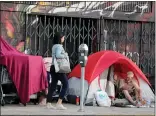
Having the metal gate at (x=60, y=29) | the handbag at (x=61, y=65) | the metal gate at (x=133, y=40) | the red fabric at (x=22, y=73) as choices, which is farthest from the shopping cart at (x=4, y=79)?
the metal gate at (x=133, y=40)

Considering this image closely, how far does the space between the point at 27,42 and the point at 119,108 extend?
4.13 m

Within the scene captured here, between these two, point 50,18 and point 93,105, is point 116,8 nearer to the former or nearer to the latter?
point 50,18

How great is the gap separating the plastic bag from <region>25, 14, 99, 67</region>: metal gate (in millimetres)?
2813

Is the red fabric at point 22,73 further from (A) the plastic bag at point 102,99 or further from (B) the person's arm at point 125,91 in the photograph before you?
(B) the person's arm at point 125,91

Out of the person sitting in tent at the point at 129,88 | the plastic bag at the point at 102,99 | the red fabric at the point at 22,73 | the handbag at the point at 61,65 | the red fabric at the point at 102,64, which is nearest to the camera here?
the handbag at the point at 61,65

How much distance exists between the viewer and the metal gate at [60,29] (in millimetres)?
13719

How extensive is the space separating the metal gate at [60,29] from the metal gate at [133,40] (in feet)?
1.38

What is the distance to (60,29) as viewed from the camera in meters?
14.1

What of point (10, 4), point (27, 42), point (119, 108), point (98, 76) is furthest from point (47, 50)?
point (119, 108)

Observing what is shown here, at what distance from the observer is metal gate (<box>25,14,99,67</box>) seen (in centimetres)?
1372

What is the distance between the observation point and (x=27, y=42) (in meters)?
13.6

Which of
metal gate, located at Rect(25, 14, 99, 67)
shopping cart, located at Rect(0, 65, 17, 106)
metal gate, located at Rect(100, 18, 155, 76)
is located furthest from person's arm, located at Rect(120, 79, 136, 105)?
shopping cart, located at Rect(0, 65, 17, 106)

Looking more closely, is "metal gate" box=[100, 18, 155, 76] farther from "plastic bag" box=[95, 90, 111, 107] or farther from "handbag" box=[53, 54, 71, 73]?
"handbag" box=[53, 54, 71, 73]

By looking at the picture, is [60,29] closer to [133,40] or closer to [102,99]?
[133,40]
